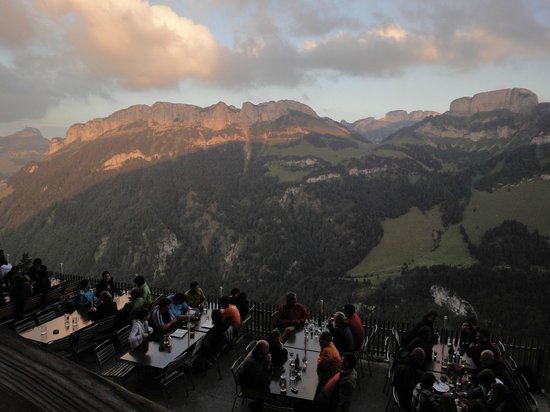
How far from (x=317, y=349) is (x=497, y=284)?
299ft

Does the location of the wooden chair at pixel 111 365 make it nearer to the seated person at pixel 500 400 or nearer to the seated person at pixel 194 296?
the seated person at pixel 194 296

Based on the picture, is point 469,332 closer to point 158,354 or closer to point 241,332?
point 241,332

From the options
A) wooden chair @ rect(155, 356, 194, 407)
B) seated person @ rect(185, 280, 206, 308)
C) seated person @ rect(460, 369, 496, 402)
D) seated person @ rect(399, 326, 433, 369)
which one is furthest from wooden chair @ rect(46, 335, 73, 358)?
seated person @ rect(460, 369, 496, 402)

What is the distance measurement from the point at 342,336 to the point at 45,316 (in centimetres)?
840

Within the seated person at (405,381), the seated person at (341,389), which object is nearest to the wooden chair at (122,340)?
the seated person at (341,389)

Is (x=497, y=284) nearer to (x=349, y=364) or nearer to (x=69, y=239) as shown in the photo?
(x=349, y=364)

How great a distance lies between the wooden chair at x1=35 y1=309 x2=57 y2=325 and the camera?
11210 millimetres

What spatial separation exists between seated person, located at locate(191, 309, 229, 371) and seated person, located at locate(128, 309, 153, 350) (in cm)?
129

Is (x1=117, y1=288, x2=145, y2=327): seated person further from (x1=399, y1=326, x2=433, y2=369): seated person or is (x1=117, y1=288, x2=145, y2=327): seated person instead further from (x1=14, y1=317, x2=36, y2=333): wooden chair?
(x1=399, y1=326, x2=433, y2=369): seated person

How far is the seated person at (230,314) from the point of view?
1071cm

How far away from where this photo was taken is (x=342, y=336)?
9.60 metres

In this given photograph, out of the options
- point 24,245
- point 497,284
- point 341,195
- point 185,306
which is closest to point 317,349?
point 185,306

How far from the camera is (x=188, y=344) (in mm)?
9742

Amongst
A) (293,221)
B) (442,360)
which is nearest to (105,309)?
(442,360)
